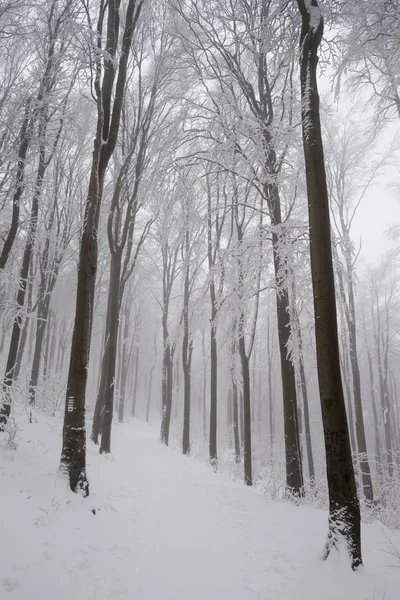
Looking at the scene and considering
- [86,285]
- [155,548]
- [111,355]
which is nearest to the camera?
[155,548]

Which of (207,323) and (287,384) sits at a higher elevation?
(207,323)

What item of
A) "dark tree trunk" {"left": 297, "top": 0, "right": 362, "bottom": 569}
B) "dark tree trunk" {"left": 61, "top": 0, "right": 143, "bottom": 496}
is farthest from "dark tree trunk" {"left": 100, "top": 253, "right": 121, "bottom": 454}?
"dark tree trunk" {"left": 297, "top": 0, "right": 362, "bottom": 569}

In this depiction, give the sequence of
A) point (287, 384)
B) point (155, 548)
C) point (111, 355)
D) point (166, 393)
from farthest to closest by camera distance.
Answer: point (166, 393)
point (111, 355)
point (287, 384)
point (155, 548)

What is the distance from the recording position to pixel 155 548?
368 centimetres

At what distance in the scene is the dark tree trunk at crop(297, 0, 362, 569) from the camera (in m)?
3.27

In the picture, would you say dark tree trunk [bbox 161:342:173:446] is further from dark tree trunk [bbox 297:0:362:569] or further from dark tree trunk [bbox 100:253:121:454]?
dark tree trunk [bbox 297:0:362:569]

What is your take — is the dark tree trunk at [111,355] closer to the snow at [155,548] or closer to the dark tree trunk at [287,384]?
the snow at [155,548]

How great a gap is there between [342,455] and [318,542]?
1.39m

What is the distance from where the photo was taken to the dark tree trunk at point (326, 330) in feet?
10.7

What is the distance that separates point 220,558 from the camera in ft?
11.9

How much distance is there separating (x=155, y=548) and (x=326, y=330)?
323 centimetres

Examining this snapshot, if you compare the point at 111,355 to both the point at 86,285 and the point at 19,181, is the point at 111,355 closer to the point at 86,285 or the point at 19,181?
the point at 86,285

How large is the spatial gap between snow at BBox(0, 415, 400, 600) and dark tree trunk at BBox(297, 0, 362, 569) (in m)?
0.44

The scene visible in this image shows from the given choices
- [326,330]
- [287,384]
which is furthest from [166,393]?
[326,330]
